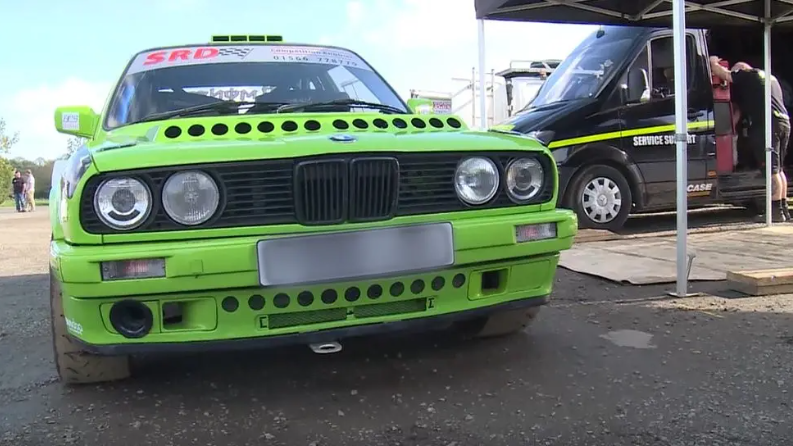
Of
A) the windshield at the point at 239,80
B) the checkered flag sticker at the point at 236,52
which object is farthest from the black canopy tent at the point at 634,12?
the checkered flag sticker at the point at 236,52

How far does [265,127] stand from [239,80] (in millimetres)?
1162

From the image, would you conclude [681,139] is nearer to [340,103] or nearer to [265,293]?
[340,103]

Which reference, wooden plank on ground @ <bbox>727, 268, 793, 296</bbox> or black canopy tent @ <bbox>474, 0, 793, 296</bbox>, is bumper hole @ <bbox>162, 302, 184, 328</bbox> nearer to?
wooden plank on ground @ <bbox>727, 268, 793, 296</bbox>

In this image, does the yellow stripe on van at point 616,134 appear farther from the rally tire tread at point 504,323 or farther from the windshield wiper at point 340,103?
the rally tire tread at point 504,323

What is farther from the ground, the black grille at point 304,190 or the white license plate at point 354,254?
the black grille at point 304,190

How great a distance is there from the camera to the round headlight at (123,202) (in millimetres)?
2418

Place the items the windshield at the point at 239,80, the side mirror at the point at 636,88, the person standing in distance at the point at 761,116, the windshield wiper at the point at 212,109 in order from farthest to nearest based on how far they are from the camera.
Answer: the person standing in distance at the point at 761,116
the side mirror at the point at 636,88
the windshield at the point at 239,80
the windshield wiper at the point at 212,109

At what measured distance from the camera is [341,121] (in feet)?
9.84

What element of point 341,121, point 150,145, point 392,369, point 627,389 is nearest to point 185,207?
point 150,145

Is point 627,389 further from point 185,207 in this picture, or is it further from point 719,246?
point 719,246

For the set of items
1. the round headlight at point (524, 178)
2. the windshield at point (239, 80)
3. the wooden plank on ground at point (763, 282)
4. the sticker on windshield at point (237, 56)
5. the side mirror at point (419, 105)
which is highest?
the sticker on windshield at point (237, 56)

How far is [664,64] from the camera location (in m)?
7.75

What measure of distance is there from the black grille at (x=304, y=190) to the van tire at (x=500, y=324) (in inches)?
38.4

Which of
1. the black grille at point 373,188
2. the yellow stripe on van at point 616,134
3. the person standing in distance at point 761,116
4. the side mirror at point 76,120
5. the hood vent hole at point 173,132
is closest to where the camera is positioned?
the black grille at point 373,188
